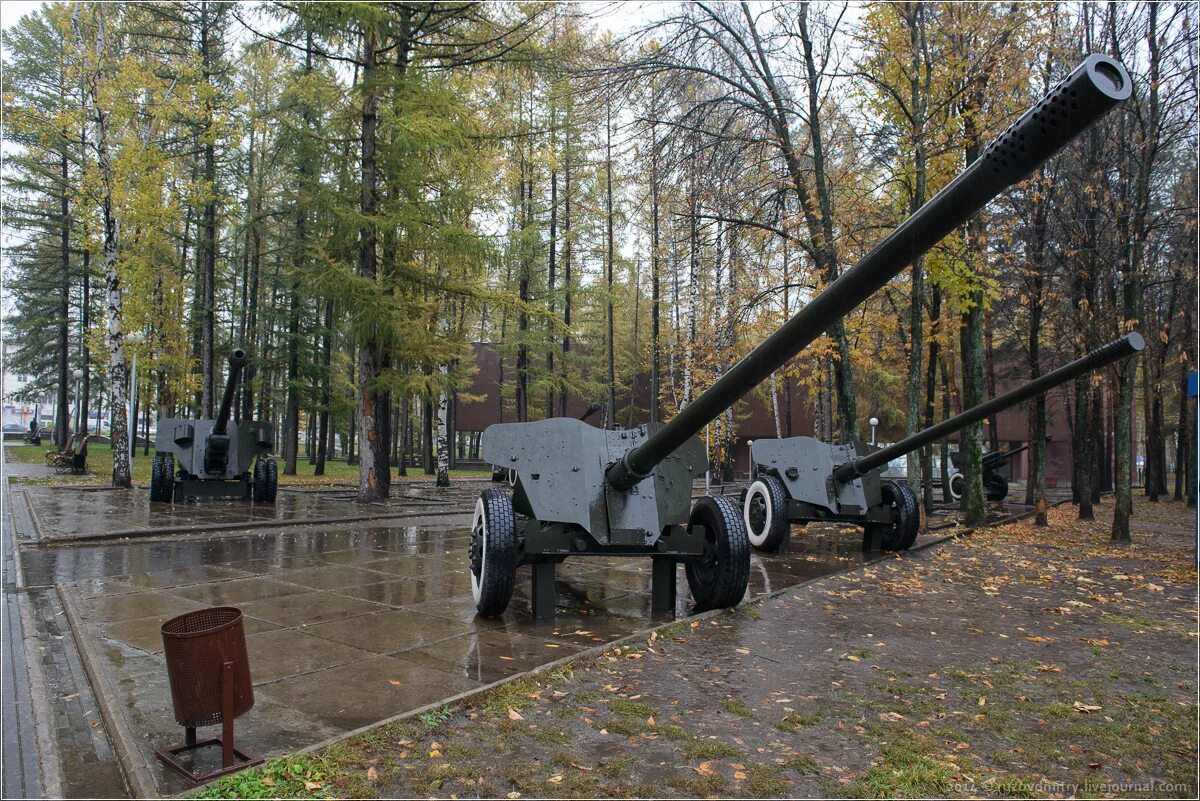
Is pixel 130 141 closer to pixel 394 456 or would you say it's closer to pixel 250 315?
pixel 250 315

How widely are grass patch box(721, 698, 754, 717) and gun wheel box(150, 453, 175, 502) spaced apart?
1312cm

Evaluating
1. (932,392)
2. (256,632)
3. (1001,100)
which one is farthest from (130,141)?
(932,392)

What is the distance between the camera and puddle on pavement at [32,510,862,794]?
4348mm

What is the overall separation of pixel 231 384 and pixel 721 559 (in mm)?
10317

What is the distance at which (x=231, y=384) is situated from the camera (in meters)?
13.8

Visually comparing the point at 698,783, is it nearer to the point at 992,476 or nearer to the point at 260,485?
the point at 260,485

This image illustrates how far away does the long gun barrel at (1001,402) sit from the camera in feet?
20.9

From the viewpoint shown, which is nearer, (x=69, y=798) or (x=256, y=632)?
(x=69, y=798)

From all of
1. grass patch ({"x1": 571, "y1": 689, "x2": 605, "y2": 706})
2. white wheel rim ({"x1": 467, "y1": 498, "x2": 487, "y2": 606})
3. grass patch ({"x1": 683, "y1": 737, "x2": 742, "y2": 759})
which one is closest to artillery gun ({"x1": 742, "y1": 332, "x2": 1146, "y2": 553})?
white wheel rim ({"x1": 467, "y1": 498, "x2": 487, "y2": 606})

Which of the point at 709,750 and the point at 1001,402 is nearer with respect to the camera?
the point at 709,750

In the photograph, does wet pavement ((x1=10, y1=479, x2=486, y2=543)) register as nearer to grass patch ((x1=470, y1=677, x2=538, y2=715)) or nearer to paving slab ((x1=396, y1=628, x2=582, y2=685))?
paving slab ((x1=396, y1=628, x2=582, y2=685))

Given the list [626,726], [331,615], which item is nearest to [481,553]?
[331,615]

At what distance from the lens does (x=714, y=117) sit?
14719 millimetres

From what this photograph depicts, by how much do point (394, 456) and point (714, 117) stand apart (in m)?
30.4
